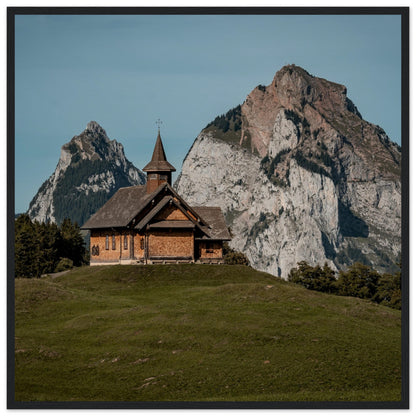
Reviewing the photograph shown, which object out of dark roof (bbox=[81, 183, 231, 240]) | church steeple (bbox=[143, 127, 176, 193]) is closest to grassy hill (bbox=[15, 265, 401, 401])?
dark roof (bbox=[81, 183, 231, 240])

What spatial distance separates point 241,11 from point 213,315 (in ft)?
59.5

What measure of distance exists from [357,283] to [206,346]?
138ft

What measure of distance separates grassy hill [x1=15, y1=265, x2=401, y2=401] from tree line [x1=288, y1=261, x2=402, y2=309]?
1010 inches

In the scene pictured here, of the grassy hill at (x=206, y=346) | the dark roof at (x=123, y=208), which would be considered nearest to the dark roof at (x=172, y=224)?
the dark roof at (x=123, y=208)

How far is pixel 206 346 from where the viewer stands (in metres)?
37.5

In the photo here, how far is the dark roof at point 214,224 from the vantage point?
258ft

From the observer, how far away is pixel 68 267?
8444 cm

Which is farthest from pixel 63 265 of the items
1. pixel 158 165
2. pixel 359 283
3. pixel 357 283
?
pixel 359 283

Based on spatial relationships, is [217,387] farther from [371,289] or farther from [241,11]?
[371,289]

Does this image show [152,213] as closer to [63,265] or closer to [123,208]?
[123,208]

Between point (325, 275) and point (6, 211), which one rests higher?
point (6, 211)

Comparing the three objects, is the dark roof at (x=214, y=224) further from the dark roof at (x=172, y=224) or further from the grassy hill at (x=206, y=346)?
the grassy hill at (x=206, y=346)

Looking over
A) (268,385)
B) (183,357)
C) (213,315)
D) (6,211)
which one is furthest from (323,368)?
(6,211)

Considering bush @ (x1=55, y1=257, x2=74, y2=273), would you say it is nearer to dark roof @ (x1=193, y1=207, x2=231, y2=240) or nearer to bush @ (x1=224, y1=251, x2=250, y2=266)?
dark roof @ (x1=193, y1=207, x2=231, y2=240)
